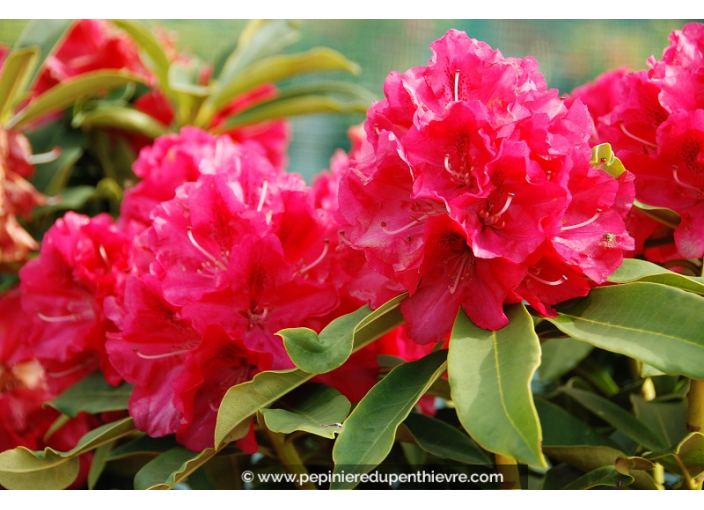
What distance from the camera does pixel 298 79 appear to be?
224 centimetres

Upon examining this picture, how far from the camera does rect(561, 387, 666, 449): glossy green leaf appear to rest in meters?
0.71

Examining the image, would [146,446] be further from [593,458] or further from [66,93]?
[66,93]

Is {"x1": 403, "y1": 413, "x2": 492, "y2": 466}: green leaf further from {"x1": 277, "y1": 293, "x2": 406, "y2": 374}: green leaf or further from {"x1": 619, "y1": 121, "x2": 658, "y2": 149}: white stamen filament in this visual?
{"x1": 619, "y1": 121, "x2": 658, "y2": 149}: white stamen filament

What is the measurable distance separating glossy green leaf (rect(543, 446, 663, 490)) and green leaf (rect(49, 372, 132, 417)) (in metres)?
0.41

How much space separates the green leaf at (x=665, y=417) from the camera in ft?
2.42

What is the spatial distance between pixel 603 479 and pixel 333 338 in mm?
268

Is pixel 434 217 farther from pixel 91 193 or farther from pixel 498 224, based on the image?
pixel 91 193

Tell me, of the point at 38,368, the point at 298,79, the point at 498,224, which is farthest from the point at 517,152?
the point at 298,79

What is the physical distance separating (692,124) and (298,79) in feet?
5.62

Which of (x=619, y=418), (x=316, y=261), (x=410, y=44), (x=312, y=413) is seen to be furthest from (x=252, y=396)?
(x=410, y=44)

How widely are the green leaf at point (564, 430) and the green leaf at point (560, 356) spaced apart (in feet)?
0.33

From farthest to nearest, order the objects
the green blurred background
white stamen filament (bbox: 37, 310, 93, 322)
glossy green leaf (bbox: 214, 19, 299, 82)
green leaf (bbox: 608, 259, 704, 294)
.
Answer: the green blurred background
glossy green leaf (bbox: 214, 19, 299, 82)
white stamen filament (bbox: 37, 310, 93, 322)
green leaf (bbox: 608, 259, 704, 294)

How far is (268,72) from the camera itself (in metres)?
1.17

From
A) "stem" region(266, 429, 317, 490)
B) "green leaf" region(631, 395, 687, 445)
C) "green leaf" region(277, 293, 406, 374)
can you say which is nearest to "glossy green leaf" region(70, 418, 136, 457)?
"stem" region(266, 429, 317, 490)
